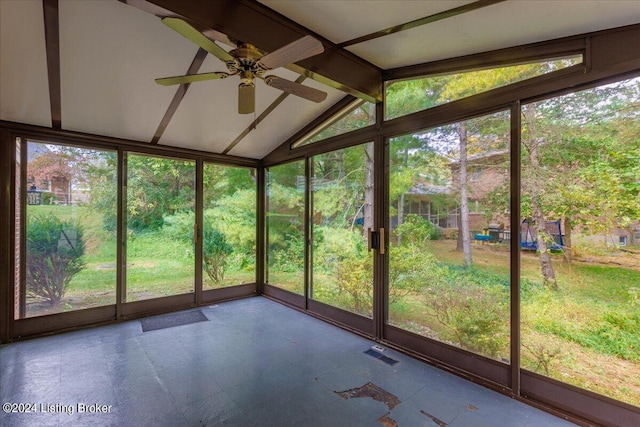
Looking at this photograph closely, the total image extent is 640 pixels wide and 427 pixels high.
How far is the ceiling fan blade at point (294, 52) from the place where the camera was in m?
1.79

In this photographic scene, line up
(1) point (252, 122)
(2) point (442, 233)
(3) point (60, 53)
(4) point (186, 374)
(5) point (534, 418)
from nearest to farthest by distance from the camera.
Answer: (5) point (534, 418) → (3) point (60, 53) → (4) point (186, 374) → (2) point (442, 233) → (1) point (252, 122)

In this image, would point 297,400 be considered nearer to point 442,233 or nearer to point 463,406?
point 463,406

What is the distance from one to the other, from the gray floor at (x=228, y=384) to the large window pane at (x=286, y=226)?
55.8 inches

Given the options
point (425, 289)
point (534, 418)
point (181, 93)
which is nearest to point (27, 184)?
point (181, 93)

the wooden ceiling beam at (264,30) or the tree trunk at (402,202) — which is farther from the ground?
the wooden ceiling beam at (264,30)

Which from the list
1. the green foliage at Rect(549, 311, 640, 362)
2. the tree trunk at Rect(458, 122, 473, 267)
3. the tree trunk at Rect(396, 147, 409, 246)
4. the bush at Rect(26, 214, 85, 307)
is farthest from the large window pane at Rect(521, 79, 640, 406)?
the bush at Rect(26, 214, 85, 307)

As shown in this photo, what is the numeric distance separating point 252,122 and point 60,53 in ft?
7.28

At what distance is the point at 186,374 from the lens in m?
2.86

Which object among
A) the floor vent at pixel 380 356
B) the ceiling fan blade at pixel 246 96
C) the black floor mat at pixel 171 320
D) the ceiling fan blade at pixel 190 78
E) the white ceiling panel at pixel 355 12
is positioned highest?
the white ceiling panel at pixel 355 12

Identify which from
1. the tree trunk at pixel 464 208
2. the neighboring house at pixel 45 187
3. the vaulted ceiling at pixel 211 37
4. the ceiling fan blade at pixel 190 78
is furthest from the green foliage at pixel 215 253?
the tree trunk at pixel 464 208

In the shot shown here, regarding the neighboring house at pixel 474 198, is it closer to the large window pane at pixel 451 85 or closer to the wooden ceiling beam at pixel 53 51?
the large window pane at pixel 451 85

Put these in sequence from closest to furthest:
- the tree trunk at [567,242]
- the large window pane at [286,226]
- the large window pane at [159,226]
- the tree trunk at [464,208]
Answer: the tree trunk at [567,242], the tree trunk at [464,208], the large window pane at [159,226], the large window pane at [286,226]

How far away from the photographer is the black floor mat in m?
4.14

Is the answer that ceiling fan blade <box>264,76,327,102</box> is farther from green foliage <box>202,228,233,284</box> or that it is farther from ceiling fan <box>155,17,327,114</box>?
green foliage <box>202,228,233,284</box>
